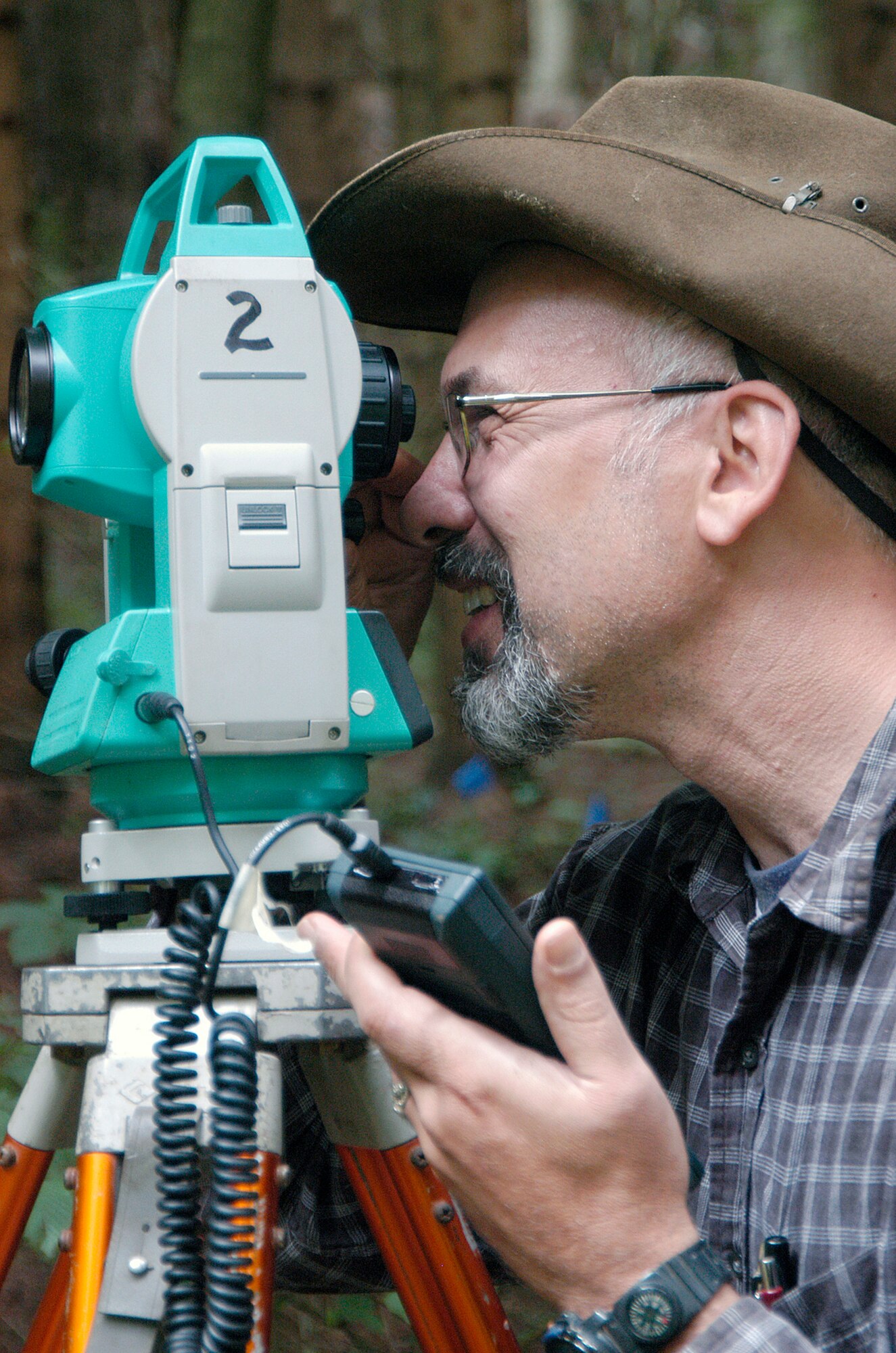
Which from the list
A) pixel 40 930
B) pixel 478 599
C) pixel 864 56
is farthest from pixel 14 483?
pixel 864 56

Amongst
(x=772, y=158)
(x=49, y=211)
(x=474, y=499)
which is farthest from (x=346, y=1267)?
(x=49, y=211)

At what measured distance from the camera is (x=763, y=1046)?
1594 millimetres

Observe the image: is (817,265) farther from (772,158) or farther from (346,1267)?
(346,1267)

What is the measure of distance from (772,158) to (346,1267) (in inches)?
67.7

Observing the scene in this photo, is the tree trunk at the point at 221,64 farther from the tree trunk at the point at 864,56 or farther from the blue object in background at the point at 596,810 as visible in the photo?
the blue object in background at the point at 596,810

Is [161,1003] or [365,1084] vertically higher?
[161,1003]

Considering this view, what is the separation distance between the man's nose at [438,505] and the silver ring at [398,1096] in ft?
3.00

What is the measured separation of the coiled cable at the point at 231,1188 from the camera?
43.1 inches

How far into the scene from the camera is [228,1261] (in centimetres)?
111

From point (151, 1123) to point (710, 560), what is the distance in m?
1.02

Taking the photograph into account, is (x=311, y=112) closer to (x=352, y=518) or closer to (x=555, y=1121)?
(x=352, y=518)

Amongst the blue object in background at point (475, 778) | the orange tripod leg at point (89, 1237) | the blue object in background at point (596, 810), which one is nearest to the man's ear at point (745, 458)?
the orange tripod leg at point (89, 1237)

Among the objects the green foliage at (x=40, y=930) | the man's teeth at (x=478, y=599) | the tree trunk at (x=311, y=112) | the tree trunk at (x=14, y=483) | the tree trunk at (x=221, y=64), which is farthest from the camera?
the tree trunk at (x=311, y=112)

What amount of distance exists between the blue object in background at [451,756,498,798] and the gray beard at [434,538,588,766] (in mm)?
3189
